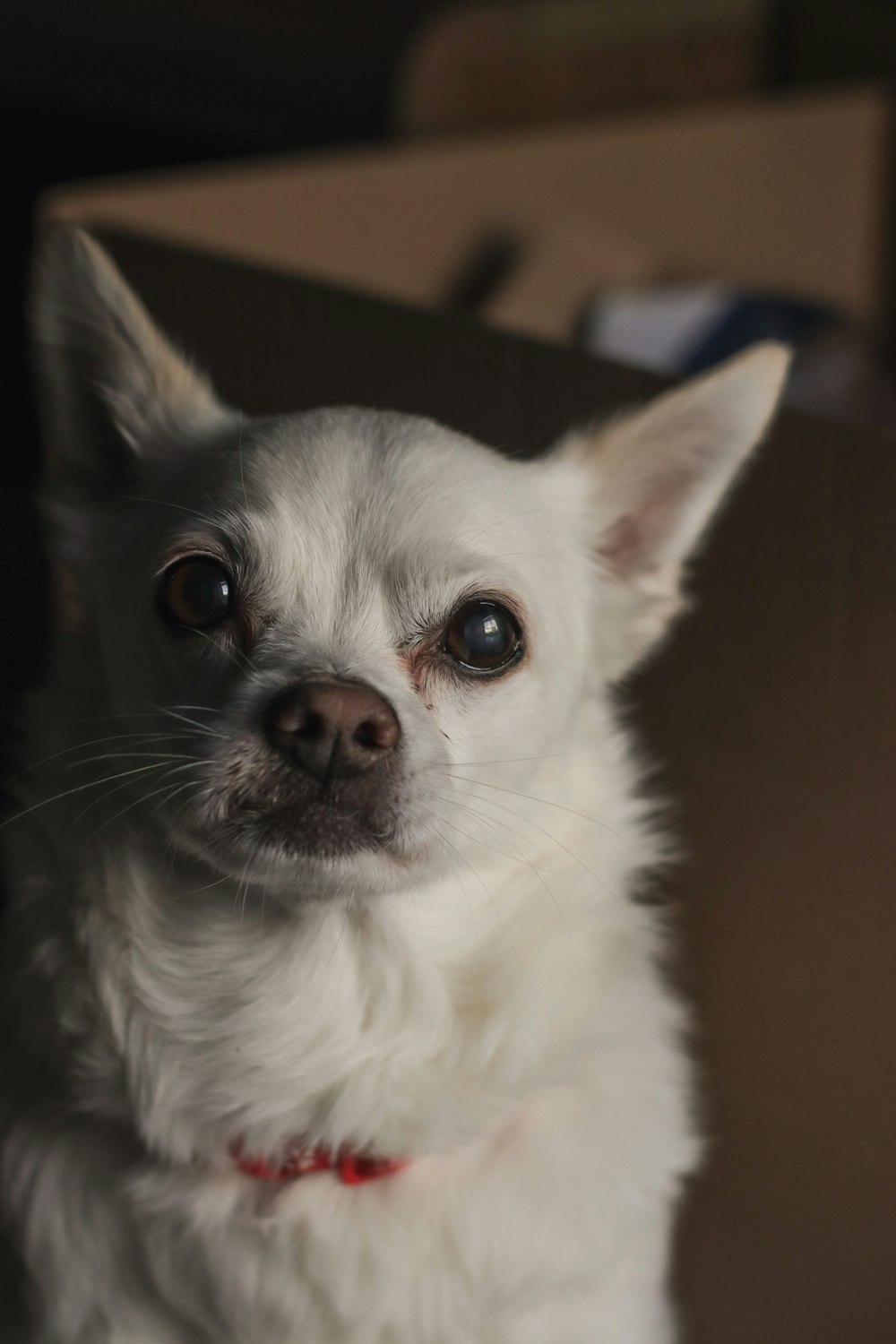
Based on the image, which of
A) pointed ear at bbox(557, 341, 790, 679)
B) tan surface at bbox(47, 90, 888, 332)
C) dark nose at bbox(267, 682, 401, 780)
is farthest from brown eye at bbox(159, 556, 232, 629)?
tan surface at bbox(47, 90, 888, 332)

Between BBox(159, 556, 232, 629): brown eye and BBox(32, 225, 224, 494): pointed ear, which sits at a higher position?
BBox(32, 225, 224, 494): pointed ear

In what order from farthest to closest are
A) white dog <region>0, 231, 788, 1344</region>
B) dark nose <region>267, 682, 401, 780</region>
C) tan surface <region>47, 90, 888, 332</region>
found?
tan surface <region>47, 90, 888, 332</region>, white dog <region>0, 231, 788, 1344</region>, dark nose <region>267, 682, 401, 780</region>

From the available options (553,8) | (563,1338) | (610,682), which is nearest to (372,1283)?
(563,1338)

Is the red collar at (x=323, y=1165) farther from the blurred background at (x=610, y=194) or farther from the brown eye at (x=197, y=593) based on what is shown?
the blurred background at (x=610, y=194)

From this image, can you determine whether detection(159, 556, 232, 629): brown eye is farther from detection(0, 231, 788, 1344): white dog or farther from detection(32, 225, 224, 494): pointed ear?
detection(32, 225, 224, 494): pointed ear

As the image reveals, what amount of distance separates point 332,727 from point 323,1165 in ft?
1.45

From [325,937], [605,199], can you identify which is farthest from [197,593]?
[605,199]

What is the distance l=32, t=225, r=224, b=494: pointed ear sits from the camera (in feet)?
3.90

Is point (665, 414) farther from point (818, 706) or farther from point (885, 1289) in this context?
point (885, 1289)

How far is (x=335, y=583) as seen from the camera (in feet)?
3.63

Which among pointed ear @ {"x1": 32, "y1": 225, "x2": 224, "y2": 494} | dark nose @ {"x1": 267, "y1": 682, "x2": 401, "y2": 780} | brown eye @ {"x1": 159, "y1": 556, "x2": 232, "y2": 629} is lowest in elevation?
dark nose @ {"x1": 267, "y1": 682, "x2": 401, "y2": 780}

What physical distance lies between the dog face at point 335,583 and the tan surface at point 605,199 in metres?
0.96

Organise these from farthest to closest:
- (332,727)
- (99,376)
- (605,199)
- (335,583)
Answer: (605,199)
(99,376)
(335,583)
(332,727)

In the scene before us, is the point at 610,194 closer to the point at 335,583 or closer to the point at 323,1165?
the point at 335,583
